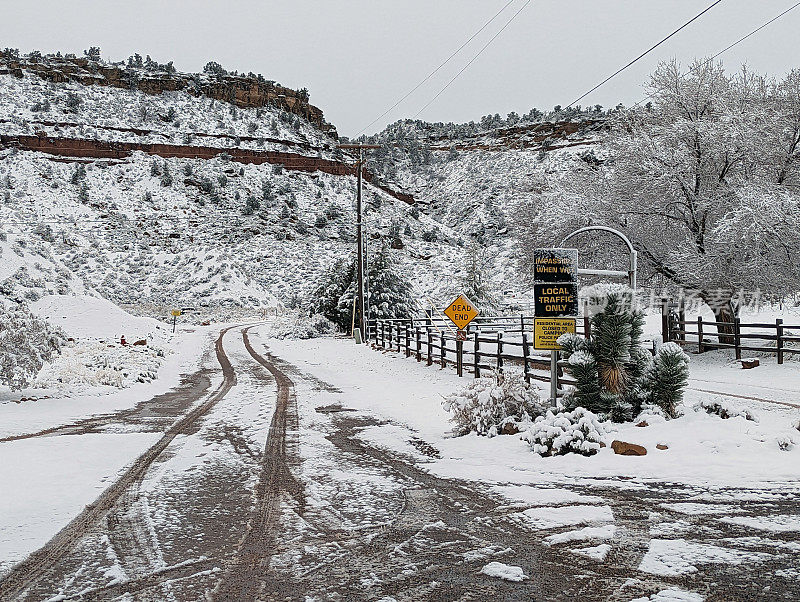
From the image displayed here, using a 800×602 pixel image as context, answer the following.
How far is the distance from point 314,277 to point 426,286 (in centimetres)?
1202

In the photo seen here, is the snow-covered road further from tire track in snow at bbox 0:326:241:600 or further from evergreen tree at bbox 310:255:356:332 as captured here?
evergreen tree at bbox 310:255:356:332

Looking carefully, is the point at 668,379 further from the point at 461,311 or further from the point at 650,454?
the point at 461,311

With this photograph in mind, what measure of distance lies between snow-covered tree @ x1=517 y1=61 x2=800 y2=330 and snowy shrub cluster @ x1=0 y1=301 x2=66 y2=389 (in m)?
16.0

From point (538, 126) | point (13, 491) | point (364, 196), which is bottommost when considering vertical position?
point (13, 491)

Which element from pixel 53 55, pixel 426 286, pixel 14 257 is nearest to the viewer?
pixel 14 257

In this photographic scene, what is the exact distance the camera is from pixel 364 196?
91375 millimetres

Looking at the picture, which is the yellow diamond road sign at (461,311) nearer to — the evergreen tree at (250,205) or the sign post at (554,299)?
the sign post at (554,299)

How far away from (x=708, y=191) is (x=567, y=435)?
16.7m

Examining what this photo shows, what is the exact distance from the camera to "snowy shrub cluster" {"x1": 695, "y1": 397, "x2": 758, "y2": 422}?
9.69 meters

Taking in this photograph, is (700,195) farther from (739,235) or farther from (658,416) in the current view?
(658,416)

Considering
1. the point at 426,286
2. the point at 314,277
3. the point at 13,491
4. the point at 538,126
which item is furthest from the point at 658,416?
the point at 538,126

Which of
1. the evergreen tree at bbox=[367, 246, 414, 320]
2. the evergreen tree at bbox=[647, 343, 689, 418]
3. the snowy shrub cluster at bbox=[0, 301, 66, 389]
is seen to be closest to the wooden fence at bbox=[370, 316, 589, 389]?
the evergreen tree at bbox=[647, 343, 689, 418]

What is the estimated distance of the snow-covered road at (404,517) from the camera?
4.71 metres

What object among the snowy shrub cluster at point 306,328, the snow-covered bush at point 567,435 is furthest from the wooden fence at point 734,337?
the snowy shrub cluster at point 306,328
